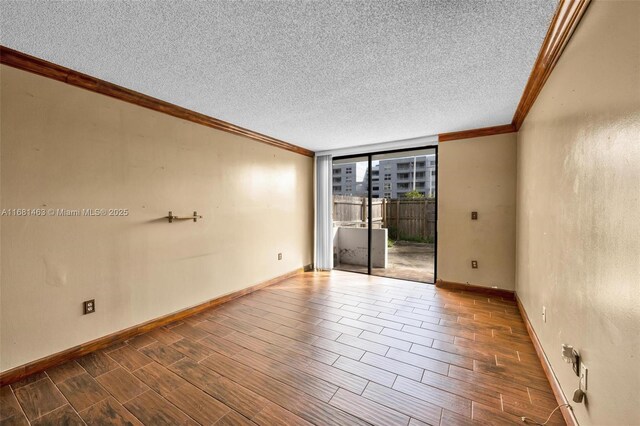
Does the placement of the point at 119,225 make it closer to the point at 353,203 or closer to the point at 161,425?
the point at 161,425

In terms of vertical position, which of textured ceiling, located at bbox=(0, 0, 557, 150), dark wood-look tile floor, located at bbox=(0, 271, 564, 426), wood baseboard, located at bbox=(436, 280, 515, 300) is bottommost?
dark wood-look tile floor, located at bbox=(0, 271, 564, 426)

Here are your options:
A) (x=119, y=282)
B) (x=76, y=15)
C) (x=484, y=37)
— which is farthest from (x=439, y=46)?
(x=119, y=282)

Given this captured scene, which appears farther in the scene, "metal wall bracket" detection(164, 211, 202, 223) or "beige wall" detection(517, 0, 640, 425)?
"metal wall bracket" detection(164, 211, 202, 223)

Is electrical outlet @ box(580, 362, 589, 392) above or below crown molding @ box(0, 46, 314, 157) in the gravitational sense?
below

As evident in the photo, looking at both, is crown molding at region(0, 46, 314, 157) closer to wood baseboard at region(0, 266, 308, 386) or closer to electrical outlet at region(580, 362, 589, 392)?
wood baseboard at region(0, 266, 308, 386)

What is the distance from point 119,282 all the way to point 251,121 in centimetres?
216

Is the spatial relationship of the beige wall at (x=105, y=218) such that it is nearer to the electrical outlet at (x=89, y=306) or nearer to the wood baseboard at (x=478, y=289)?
the electrical outlet at (x=89, y=306)

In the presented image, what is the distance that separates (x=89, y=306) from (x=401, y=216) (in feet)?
21.5

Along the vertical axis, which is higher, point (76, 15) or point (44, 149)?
point (76, 15)

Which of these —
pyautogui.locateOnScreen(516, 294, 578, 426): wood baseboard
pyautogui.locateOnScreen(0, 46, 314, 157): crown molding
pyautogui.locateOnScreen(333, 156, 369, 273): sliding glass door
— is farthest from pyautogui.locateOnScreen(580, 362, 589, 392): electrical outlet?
pyautogui.locateOnScreen(333, 156, 369, 273): sliding glass door

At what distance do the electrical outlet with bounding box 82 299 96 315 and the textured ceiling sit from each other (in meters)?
1.82

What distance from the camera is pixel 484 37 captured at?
1.67 metres

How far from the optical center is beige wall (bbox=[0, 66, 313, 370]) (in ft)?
6.15

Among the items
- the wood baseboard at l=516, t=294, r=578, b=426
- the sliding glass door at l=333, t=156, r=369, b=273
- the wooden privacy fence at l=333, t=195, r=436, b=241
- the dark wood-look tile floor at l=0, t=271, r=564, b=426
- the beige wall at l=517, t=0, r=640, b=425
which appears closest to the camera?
the beige wall at l=517, t=0, r=640, b=425
